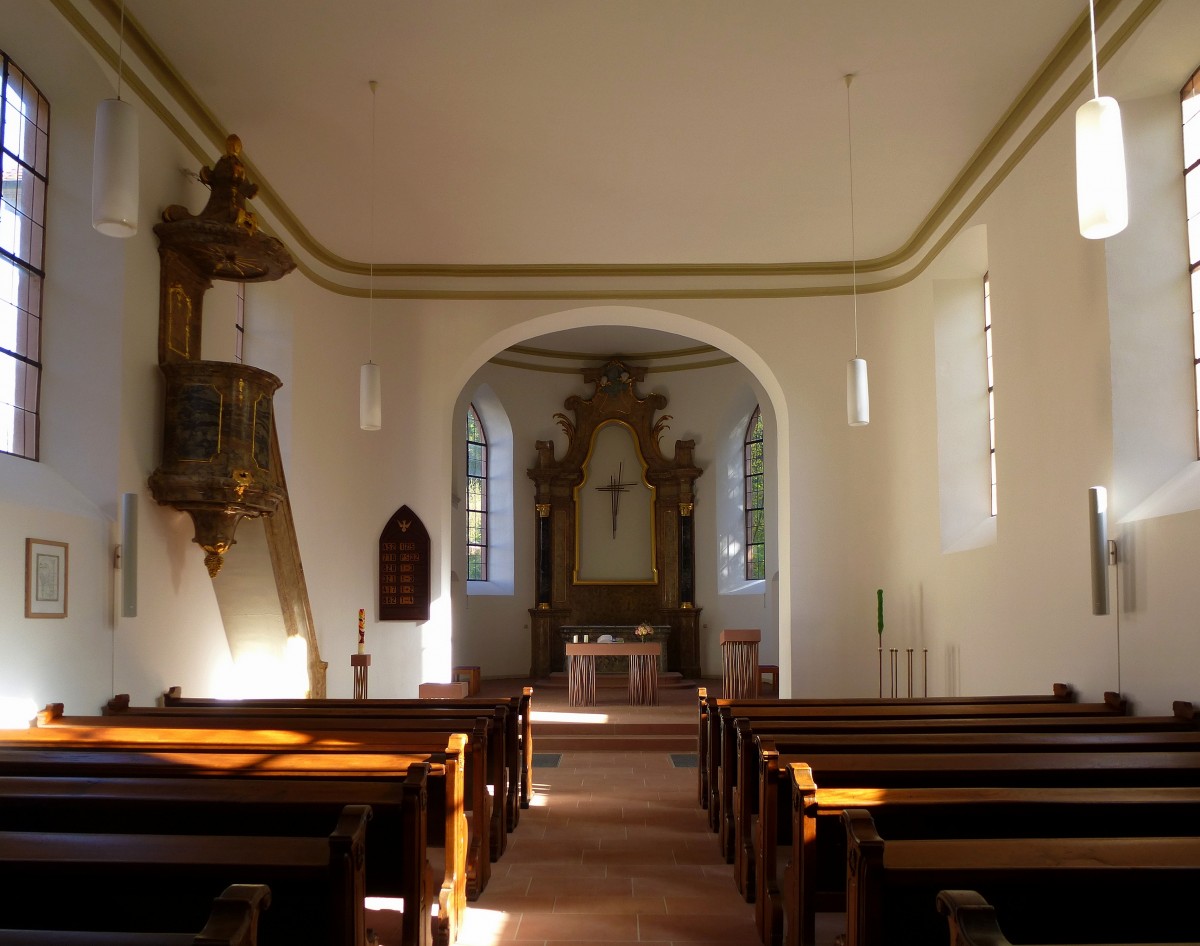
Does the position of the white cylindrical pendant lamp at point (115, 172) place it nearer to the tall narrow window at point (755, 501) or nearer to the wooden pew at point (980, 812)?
the wooden pew at point (980, 812)

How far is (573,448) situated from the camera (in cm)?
1600

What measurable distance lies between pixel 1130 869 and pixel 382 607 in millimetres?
8515

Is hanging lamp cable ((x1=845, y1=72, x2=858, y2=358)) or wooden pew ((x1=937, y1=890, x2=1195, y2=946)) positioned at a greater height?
hanging lamp cable ((x1=845, y1=72, x2=858, y2=358))

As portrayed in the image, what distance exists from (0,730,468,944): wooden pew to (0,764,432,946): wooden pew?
1.06ft

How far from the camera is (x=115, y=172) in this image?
4.35m

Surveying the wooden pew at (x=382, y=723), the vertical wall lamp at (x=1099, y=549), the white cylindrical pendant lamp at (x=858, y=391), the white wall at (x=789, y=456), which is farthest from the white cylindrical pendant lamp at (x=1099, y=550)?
the wooden pew at (x=382, y=723)

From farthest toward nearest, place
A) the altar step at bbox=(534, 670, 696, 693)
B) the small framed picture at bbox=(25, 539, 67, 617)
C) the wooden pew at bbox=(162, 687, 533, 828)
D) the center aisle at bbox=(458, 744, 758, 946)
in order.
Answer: the altar step at bbox=(534, 670, 696, 693) → the wooden pew at bbox=(162, 687, 533, 828) → the small framed picture at bbox=(25, 539, 67, 617) → the center aisle at bbox=(458, 744, 758, 946)

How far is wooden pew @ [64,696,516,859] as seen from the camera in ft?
15.8

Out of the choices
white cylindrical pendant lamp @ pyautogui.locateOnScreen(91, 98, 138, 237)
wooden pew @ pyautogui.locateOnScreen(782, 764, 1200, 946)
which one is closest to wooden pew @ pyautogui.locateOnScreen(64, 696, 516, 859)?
wooden pew @ pyautogui.locateOnScreen(782, 764, 1200, 946)

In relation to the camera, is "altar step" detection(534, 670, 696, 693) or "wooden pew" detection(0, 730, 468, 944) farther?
"altar step" detection(534, 670, 696, 693)

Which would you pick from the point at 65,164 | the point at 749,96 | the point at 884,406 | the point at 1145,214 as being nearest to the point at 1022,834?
the point at 1145,214

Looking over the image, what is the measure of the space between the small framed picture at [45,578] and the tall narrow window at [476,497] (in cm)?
1032

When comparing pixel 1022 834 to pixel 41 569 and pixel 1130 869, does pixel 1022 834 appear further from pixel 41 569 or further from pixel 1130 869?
pixel 41 569

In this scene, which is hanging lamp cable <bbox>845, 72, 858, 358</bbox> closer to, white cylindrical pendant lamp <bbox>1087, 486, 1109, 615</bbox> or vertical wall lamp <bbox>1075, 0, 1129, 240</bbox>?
white cylindrical pendant lamp <bbox>1087, 486, 1109, 615</bbox>
